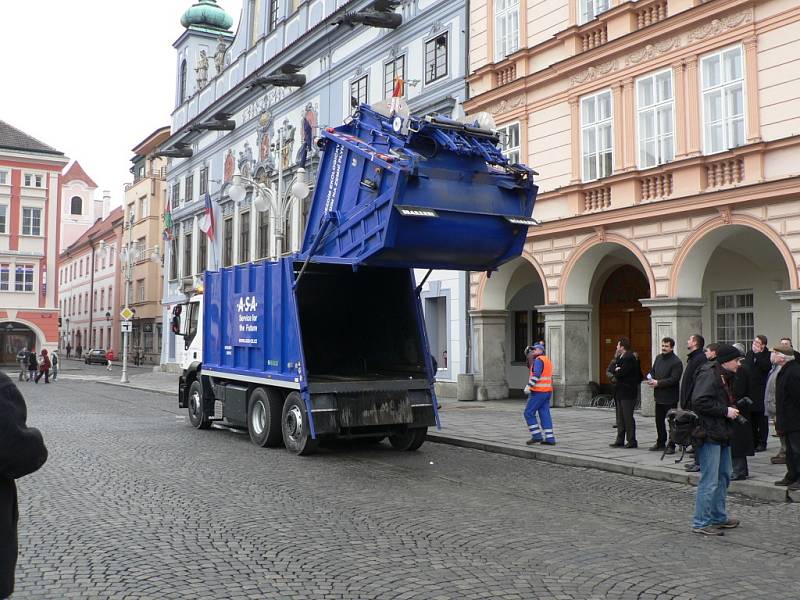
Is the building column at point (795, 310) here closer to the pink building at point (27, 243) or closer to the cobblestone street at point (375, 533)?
the cobblestone street at point (375, 533)

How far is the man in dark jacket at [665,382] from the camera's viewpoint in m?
12.2

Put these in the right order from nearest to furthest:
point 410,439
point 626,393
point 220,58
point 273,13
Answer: point 626,393 → point 410,439 → point 273,13 → point 220,58

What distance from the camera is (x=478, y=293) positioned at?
74.0ft

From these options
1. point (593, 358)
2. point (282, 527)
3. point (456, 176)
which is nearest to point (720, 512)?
point (282, 527)

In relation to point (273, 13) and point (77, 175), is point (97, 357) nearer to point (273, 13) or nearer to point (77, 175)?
point (273, 13)

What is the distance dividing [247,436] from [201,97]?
101ft

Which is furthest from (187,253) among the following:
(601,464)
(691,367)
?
(691,367)

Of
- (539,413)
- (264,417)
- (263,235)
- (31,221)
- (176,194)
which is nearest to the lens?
(539,413)

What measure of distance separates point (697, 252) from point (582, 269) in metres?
3.44

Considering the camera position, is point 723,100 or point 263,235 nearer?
point 723,100

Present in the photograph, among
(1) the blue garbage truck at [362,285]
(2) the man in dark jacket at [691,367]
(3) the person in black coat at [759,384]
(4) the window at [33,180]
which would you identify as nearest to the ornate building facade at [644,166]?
(3) the person in black coat at [759,384]

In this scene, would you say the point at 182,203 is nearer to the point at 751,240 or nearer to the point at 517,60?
the point at 517,60

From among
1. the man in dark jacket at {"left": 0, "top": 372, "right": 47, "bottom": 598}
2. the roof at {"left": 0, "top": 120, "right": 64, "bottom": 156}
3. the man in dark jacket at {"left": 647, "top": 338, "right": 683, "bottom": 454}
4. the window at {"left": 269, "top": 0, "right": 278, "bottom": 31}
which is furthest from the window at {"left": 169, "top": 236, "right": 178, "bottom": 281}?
the man in dark jacket at {"left": 0, "top": 372, "right": 47, "bottom": 598}

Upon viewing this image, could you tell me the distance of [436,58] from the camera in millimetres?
24594
